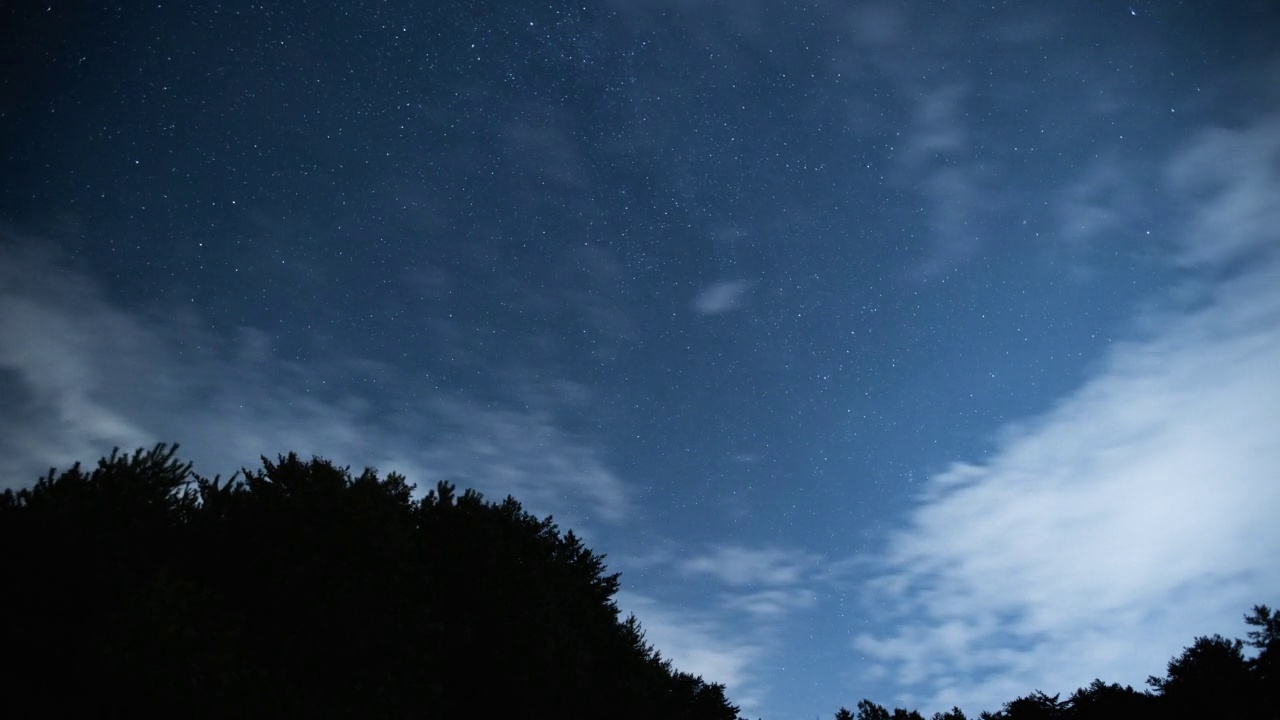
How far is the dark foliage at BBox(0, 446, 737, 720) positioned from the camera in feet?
43.7

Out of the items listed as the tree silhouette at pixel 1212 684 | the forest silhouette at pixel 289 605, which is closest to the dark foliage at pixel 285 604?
the forest silhouette at pixel 289 605

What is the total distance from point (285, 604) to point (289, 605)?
0.11 m

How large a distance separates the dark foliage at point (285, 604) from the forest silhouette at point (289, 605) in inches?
1.6

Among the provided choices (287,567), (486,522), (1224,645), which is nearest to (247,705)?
(287,567)

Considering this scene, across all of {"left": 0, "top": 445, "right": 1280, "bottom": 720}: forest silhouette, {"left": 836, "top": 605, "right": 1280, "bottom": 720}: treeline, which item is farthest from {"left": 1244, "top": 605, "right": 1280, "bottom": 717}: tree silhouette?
{"left": 0, "top": 445, "right": 1280, "bottom": 720}: forest silhouette

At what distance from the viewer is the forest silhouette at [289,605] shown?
1333 cm

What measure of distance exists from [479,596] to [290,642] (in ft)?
25.3

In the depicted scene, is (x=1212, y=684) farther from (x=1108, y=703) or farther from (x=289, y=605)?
(x=289, y=605)

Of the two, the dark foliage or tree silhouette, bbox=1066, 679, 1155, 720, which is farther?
tree silhouette, bbox=1066, 679, 1155, 720

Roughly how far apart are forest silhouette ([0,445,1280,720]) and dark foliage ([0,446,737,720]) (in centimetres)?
4

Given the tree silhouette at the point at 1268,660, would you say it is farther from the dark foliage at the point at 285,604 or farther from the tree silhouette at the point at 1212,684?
the dark foliage at the point at 285,604

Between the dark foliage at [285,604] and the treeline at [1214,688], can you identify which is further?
the treeline at [1214,688]

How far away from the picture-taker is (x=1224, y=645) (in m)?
41.8

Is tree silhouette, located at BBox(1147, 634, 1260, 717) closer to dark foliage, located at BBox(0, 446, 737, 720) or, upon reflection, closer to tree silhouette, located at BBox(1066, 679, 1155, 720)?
tree silhouette, located at BBox(1066, 679, 1155, 720)
